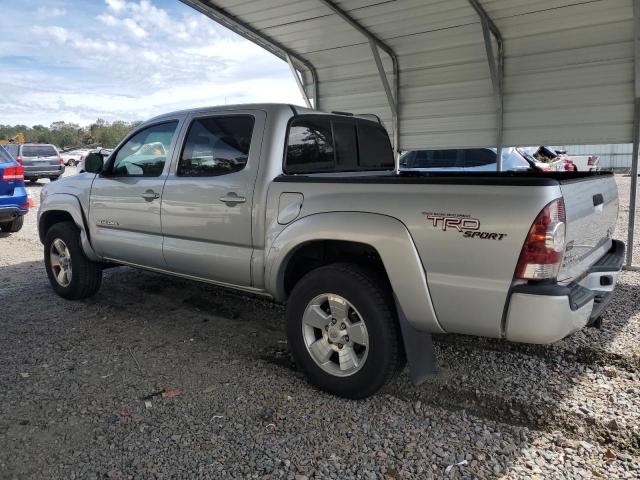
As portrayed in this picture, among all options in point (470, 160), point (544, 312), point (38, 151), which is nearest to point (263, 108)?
point (544, 312)

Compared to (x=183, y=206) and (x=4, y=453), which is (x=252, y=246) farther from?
(x=4, y=453)

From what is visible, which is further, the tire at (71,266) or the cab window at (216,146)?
the tire at (71,266)

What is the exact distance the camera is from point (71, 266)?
543 cm

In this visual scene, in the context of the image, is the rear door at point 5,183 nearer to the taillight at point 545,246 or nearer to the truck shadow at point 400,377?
the truck shadow at point 400,377

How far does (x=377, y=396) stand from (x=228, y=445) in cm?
106

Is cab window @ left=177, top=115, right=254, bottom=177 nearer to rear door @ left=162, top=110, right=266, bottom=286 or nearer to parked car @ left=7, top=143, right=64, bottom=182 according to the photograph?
rear door @ left=162, top=110, right=266, bottom=286

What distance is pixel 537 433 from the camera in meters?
2.93

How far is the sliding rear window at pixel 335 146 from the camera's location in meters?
3.93

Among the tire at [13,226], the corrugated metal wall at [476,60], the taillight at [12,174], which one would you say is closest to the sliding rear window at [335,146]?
the corrugated metal wall at [476,60]

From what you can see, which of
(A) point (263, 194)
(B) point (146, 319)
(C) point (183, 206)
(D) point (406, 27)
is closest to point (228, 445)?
(A) point (263, 194)

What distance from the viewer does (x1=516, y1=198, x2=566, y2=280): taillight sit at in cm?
251

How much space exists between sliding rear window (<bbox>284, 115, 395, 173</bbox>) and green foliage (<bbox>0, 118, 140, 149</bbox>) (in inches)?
3611

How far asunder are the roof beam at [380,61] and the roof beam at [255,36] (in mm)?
1537

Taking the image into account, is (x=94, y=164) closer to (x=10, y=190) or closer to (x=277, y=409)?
(x=277, y=409)
